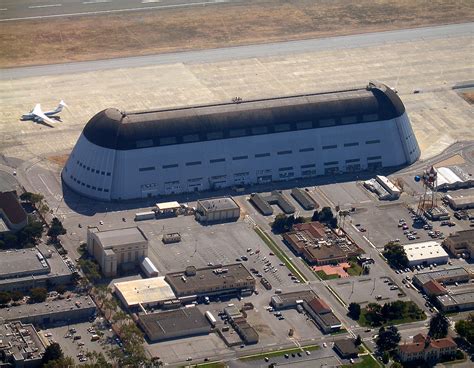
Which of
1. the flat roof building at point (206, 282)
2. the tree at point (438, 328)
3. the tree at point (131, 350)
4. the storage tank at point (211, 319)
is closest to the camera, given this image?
the tree at point (131, 350)

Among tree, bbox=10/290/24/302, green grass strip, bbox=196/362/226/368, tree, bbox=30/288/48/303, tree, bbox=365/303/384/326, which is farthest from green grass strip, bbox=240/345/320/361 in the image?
tree, bbox=10/290/24/302

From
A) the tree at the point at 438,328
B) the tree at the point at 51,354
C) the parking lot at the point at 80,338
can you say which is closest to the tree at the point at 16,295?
the parking lot at the point at 80,338

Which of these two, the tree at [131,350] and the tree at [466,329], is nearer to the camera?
the tree at [131,350]

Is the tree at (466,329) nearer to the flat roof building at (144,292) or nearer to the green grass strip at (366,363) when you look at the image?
the green grass strip at (366,363)

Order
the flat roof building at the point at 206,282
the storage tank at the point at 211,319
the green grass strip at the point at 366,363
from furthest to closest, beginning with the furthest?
the flat roof building at the point at 206,282 → the storage tank at the point at 211,319 → the green grass strip at the point at 366,363

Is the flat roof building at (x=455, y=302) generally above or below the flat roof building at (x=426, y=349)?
below

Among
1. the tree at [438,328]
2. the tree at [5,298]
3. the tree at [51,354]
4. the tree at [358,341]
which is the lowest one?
the tree at [358,341]

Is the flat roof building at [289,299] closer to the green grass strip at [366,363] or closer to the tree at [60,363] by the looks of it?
the green grass strip at [366,363]

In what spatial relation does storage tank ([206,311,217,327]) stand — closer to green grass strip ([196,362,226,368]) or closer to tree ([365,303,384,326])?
green grass strip ([196,362,226,368])
